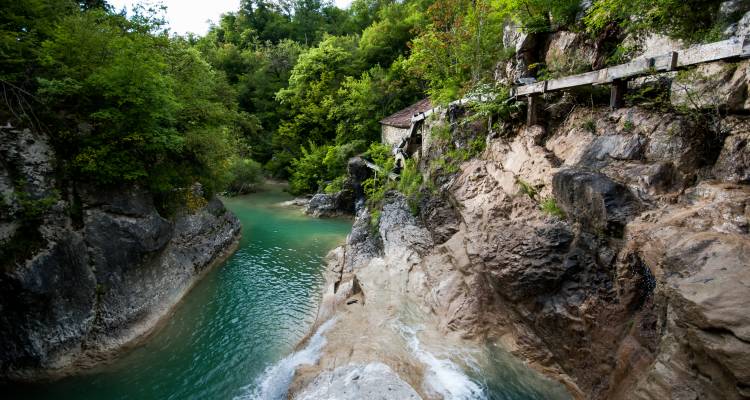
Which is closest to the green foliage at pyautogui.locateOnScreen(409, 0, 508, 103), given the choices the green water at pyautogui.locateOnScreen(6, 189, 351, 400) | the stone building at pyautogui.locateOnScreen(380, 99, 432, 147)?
the stone building at pyautogui.locateOnScreen(380, 99, 432, 147)

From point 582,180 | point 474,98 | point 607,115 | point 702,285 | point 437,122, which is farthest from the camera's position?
point 437,122

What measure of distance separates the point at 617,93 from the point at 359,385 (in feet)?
27.0

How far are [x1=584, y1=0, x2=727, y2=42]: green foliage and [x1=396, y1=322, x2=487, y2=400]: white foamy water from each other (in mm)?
8017

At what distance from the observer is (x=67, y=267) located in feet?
30.9

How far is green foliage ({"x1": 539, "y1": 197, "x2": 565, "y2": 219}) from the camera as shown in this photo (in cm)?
776

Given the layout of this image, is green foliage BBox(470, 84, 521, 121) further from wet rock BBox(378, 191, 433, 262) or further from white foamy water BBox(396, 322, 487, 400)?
white foamy water BBox(396, 322, 487, 400)

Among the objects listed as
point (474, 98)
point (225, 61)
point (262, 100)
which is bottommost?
point (474, 98)

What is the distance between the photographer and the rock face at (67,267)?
8.52 metres

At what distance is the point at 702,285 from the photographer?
454cm

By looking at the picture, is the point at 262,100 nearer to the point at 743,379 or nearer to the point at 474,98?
the point at 474,98

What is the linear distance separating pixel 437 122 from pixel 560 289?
8.86 m

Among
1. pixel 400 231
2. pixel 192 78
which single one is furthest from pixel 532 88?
pixel 192 78

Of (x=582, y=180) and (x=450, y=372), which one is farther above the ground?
(x=582, y=180)

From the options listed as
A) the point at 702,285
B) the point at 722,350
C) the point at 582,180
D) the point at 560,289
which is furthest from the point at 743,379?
the point at 582,180
